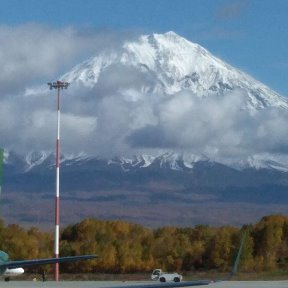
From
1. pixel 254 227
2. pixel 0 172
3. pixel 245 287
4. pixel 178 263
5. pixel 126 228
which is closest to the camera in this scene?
pixel 0 172

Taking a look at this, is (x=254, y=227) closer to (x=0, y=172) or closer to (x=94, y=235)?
(x=94, y=235)

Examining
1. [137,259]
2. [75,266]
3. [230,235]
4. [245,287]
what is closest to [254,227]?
[230,235]

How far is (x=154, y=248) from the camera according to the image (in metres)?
132

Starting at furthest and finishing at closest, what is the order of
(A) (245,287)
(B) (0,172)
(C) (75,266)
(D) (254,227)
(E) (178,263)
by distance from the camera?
(D) (254,227)
(E) (178,263)
(C) (75,266)
(A) (245,287)
(B) (0,172)

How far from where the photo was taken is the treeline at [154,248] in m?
122

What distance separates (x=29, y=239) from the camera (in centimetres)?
12862

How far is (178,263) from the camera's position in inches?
4966

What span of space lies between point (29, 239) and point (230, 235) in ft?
72.7

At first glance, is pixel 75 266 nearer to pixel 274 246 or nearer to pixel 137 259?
pixel 137 259

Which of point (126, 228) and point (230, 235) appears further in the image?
point (126, 228)

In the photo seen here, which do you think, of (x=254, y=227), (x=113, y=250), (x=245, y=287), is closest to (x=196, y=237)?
(x=254, y=227)

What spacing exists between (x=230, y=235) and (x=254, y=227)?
717 centimetres

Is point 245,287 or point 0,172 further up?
point 0,172

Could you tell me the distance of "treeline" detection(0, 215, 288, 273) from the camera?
399 ft
